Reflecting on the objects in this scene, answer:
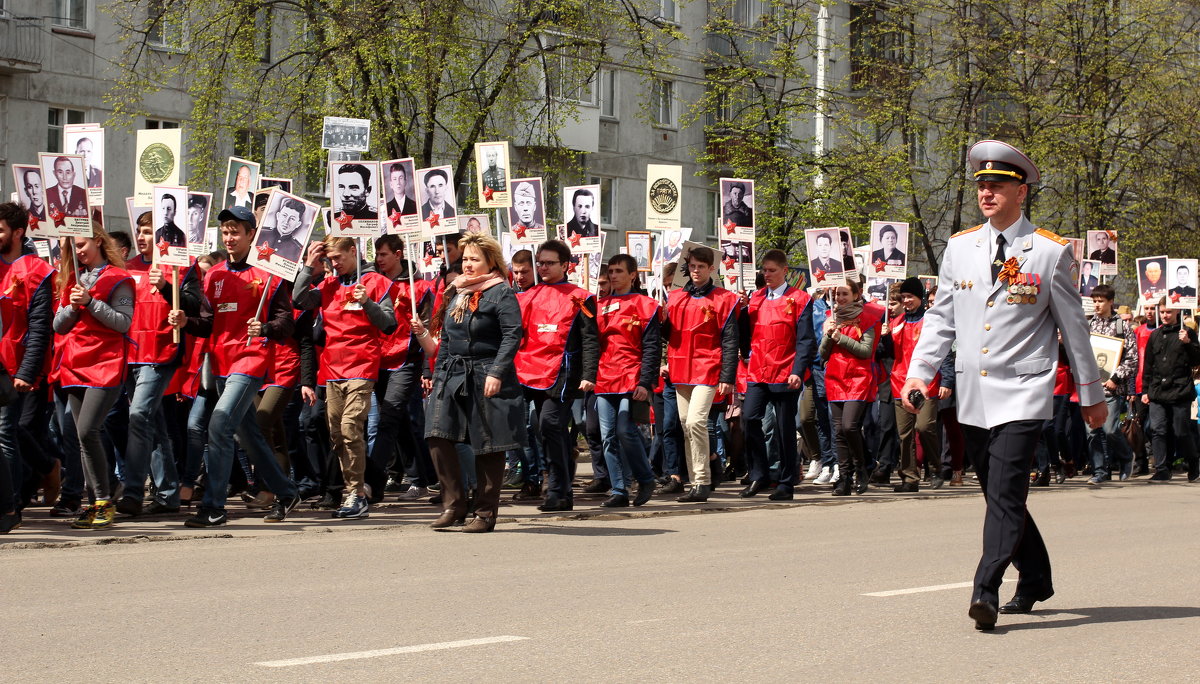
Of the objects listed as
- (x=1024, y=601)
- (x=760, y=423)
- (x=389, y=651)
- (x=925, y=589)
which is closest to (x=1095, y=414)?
(x=1024, y=601)

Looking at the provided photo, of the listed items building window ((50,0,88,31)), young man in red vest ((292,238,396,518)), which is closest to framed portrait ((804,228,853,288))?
young man in red vest ((292,238,396,518))

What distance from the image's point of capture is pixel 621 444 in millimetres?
13703

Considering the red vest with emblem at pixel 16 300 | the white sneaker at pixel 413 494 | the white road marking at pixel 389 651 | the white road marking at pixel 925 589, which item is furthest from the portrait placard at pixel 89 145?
the white road marking at pixel 389 651

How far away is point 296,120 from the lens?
89.0ft

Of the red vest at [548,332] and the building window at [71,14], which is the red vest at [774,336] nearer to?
the red vest at [548,332]

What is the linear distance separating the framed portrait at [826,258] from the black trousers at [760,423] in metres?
2.14

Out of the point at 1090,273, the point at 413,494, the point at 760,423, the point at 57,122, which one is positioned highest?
the point at 57,122

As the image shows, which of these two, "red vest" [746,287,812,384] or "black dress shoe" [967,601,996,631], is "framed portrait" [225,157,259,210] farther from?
"black dress shoe" [967,601,996,631]

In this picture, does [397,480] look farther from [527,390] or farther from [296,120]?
[296,120]

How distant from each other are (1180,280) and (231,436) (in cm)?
1561

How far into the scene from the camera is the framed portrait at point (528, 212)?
16719 mm

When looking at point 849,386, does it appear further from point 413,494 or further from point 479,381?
point 479,381

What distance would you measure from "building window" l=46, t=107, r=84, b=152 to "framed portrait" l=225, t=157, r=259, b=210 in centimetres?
2031

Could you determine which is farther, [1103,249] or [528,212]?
[1103,249]
